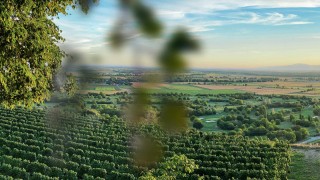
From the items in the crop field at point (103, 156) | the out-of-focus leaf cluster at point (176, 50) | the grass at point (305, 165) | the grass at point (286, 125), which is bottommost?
the grass at point (286, 125)

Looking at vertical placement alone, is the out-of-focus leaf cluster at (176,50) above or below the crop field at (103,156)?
above

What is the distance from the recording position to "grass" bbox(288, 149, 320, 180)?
24938mm

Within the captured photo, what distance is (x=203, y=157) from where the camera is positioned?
2480cm

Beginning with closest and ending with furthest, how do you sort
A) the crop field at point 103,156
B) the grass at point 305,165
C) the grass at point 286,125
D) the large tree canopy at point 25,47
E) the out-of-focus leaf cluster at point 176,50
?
the out-of-focus leaf cluster at point 176,50, the large tree canopy at point 25,47, the crop field at point 103,156, the grass at point 305,165, the grass at point 286,125

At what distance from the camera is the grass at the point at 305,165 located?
24.9 m

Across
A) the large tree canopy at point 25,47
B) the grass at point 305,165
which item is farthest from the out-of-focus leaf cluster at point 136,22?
the grass at point 305,165

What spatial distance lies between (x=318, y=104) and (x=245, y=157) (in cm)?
5728

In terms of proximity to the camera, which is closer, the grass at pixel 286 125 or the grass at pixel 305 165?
the grass at pixel 305 165

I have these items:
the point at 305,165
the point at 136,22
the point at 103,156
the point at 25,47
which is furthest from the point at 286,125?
the point at 136,22

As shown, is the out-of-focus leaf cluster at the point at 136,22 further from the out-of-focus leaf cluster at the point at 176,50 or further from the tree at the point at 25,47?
the tree at the point at 25,47

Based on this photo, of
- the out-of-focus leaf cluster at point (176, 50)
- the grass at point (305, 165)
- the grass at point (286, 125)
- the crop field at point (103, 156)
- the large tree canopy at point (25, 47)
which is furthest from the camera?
the grass at point (286, 125)

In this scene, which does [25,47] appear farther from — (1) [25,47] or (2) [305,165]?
(2) [305,165]

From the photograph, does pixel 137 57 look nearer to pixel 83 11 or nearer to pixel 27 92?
pixel 83 11

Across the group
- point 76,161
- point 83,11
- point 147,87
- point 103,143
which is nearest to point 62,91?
point 83,11
